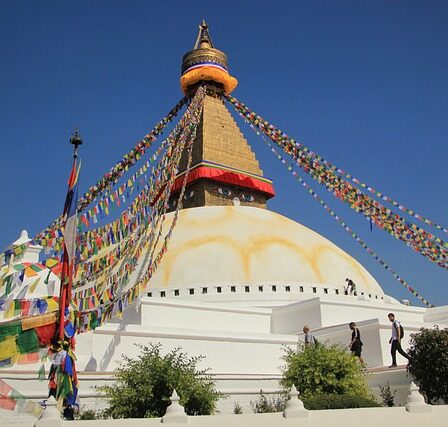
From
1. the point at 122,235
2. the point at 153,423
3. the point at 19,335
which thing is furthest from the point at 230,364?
the point at 153,423

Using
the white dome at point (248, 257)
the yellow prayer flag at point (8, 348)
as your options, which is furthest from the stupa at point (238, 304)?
the yellow prayer flag at point (8, 348)

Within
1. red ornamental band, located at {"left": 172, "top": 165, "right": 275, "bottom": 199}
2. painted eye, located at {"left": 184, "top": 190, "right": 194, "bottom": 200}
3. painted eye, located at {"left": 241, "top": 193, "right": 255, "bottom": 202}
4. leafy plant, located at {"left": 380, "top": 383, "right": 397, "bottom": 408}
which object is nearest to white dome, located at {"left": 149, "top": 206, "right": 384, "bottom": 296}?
red ornamental band, located at {"left": 172, "top": 165, "right": 275, "bottom": 199}

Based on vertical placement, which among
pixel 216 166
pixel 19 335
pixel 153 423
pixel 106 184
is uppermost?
pixel 216 166

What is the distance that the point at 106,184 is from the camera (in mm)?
20406

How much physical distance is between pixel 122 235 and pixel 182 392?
664 centimetres

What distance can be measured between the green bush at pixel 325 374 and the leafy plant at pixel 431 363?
1.04m

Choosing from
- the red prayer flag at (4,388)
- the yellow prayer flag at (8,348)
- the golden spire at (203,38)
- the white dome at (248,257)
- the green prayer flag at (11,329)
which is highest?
the golden spire at (203,38)

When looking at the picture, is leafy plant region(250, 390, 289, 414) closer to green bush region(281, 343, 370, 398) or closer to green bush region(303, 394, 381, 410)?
green bush region(281, 343, 370, 398)

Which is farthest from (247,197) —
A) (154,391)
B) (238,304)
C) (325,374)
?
(154,391)

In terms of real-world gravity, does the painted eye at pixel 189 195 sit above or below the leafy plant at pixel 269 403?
above

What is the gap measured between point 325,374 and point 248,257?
9.04 m

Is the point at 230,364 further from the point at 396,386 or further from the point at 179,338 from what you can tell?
the point at 396,386

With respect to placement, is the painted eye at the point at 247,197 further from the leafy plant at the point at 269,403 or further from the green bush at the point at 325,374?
the green bush at the point at 325,374

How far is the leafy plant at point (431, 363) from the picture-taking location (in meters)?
9.52
